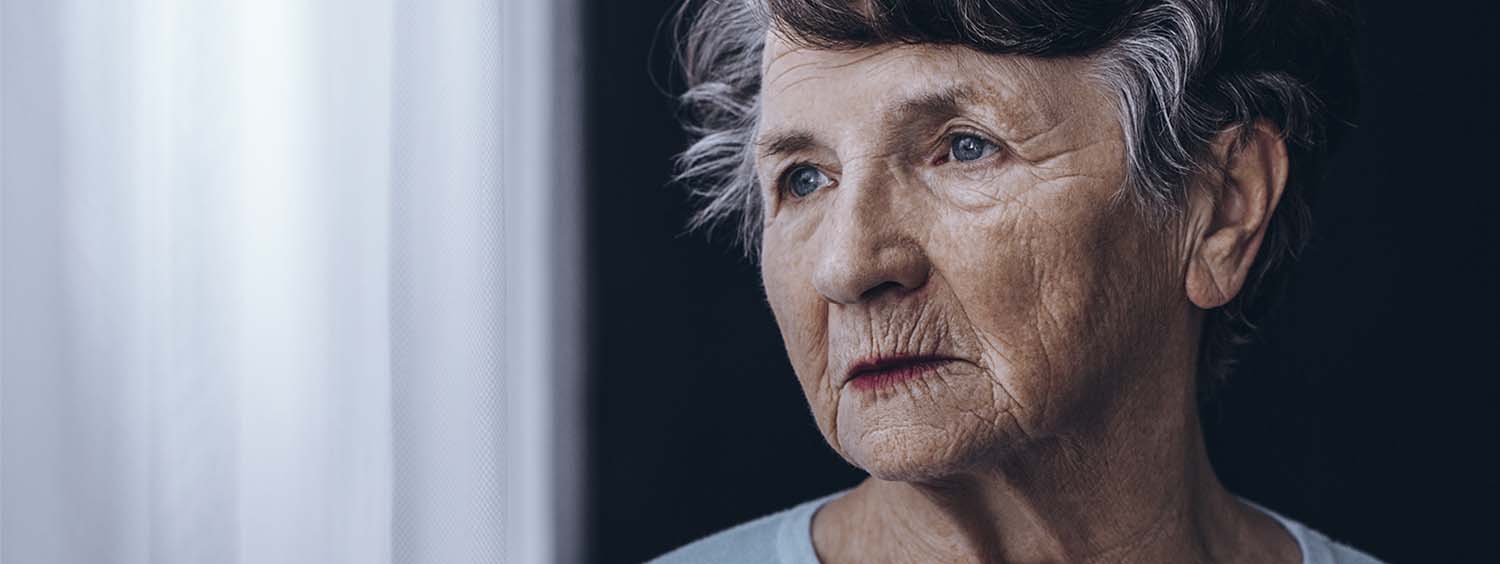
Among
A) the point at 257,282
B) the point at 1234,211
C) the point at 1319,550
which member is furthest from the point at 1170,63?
the point at 257,282

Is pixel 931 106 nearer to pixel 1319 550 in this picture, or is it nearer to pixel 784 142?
pixel 784 142

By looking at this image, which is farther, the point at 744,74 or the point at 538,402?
the point at 744,74

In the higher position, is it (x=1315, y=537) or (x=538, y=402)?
(x=538, y=402)

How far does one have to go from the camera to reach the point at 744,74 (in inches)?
64.1

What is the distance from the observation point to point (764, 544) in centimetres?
162

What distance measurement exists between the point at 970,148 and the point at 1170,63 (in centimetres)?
21

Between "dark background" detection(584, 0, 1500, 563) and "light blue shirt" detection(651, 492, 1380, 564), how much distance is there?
1.04 feet

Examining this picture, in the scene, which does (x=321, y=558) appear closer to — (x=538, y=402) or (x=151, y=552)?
(x=151, y=552)

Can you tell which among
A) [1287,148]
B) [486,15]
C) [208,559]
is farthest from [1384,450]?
[208,559]

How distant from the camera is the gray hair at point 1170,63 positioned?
130cm

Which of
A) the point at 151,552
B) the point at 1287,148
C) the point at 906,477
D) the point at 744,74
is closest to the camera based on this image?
the point at 151,552

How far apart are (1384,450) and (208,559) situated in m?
1.68

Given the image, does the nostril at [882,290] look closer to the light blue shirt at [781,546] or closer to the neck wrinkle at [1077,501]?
the neck wrinkle at [1077,501]

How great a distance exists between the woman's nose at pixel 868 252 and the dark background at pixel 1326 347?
27.0 inches
